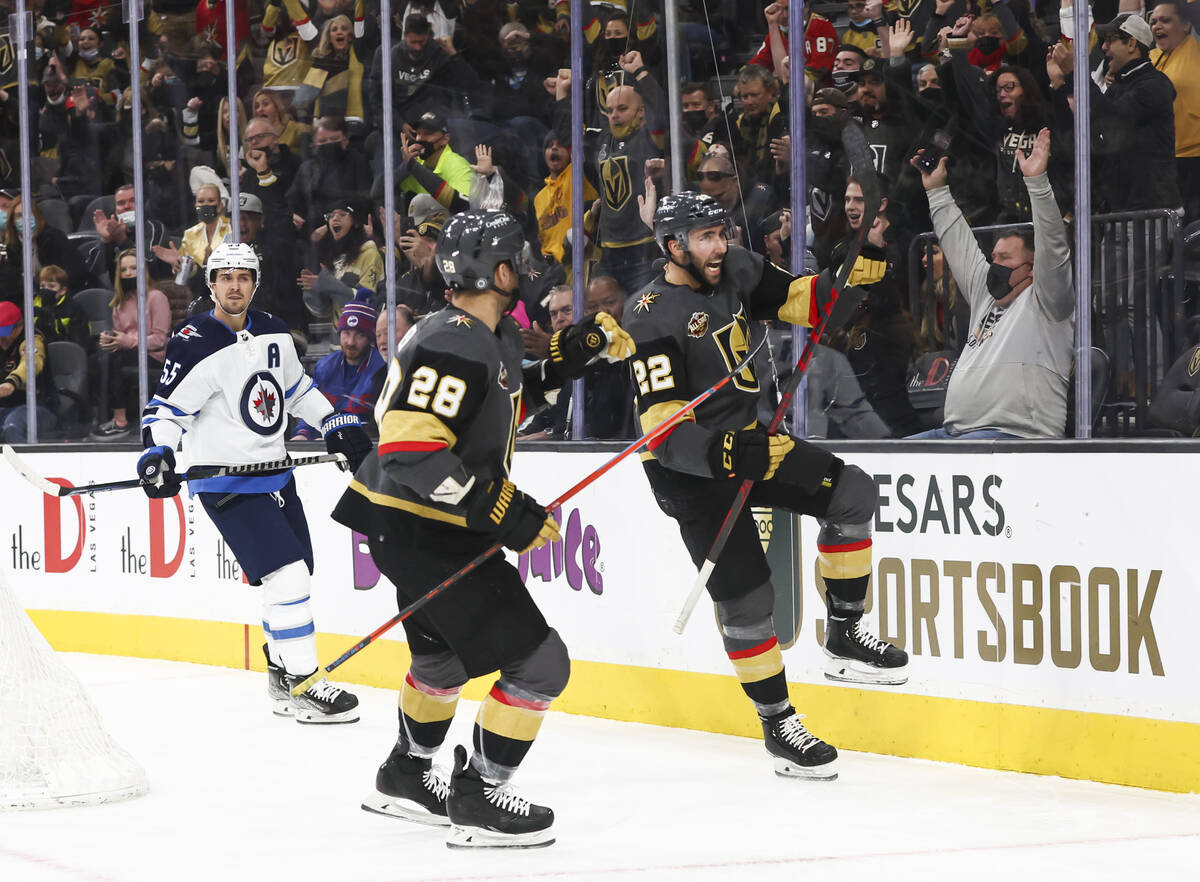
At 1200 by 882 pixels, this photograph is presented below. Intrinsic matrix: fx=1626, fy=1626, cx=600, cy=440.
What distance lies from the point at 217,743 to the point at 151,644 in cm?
233

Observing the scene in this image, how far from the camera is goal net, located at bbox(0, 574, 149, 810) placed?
3.90 meters

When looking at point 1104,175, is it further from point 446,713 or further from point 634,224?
point 446,713

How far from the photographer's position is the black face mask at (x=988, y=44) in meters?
4.49

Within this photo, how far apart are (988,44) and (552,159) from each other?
5.73 feet

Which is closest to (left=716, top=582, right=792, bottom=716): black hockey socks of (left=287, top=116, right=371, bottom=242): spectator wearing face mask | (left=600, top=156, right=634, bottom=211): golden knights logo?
(left=600, top=156, right=634, bottom=211): golden knights logo

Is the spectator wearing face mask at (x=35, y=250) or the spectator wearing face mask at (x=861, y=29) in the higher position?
the spectator wearing face mask at (x=861, y=29)

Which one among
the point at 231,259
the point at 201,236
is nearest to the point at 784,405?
the point at 231,259

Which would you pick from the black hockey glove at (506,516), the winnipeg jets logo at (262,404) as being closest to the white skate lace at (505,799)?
the black hockey glove at (506,516)

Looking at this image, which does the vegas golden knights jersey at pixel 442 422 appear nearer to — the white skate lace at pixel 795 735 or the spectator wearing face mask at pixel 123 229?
the white skate lace at pixel 795 735

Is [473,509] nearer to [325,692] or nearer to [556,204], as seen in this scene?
[325,692]

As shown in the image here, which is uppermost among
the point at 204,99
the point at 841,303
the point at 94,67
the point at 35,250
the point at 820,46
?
the point at 94,67

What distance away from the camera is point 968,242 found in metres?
4.56

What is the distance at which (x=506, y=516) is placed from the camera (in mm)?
3273

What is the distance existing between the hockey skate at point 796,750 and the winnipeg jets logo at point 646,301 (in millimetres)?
1094
